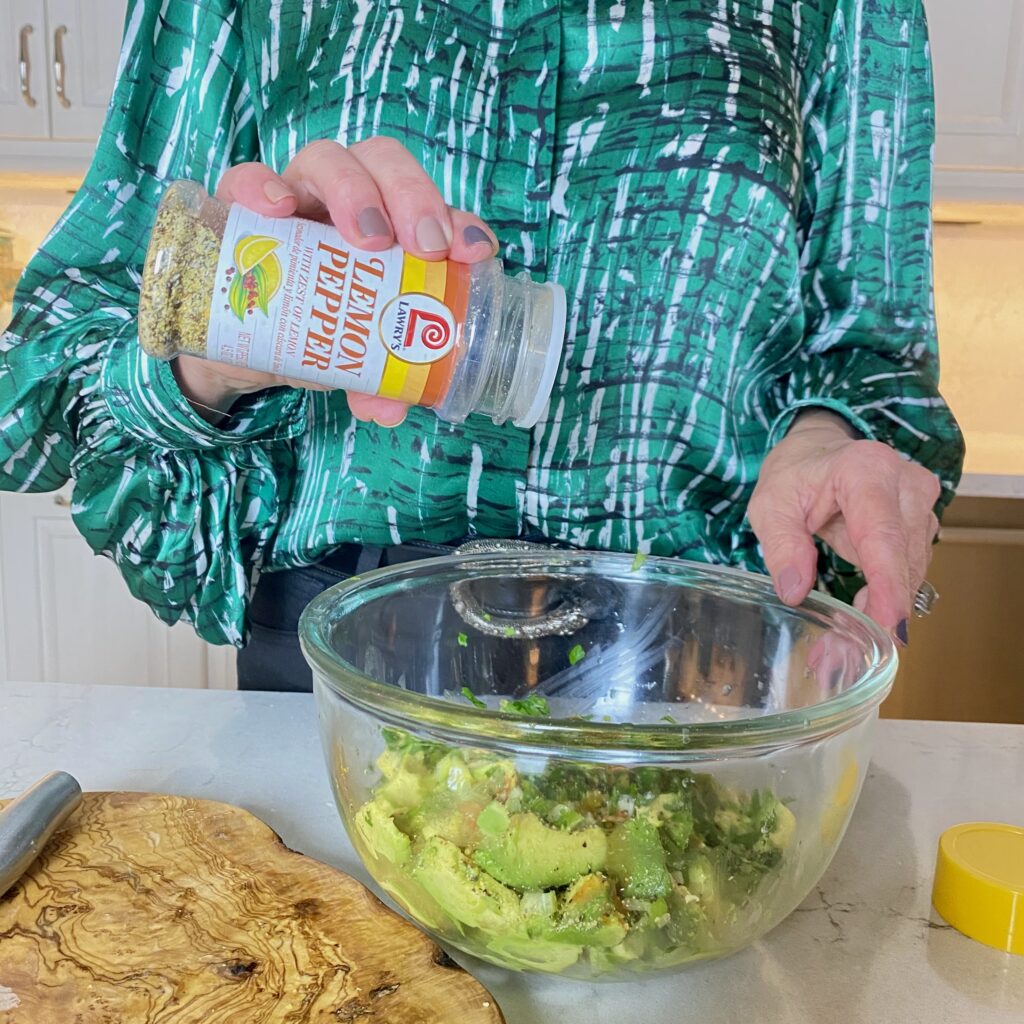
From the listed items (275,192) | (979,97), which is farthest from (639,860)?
(979,97)

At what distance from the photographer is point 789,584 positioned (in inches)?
24.4

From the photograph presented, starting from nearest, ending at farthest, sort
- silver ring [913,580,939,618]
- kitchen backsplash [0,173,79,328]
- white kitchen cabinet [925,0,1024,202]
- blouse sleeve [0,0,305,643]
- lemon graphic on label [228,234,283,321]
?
lemon graphic on label [228,234,283,321] → silver ring [913,580,939,618] → blouse sleeve [0,0,305,643] → white kitchen cabinet [925,0,1024,202] → kitchen backsplash [0,173,79,328]

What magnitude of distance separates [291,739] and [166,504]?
0.25 meters

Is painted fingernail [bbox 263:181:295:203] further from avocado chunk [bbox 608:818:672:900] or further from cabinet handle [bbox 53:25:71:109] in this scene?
cabinet handle [bbox 53:25:71:109]

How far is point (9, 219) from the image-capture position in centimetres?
249

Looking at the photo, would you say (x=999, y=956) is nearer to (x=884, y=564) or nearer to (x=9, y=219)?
(x=884, y=564)

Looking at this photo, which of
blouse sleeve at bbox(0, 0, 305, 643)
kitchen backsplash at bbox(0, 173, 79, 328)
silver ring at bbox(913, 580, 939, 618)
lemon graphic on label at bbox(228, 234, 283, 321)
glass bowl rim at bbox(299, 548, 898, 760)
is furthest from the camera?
kitchen backsplash at bbox(0, 173, 79, 328)

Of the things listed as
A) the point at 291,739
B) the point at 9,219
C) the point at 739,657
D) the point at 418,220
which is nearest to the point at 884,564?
the point at 739,657

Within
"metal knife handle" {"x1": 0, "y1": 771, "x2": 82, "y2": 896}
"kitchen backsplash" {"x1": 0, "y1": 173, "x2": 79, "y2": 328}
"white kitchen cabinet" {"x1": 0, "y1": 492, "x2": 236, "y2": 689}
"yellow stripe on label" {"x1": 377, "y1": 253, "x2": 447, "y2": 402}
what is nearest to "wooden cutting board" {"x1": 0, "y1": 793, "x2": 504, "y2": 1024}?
"metal knife handle" {"x1": 0, "y1": 771, "x2": 82, "y2": 896}

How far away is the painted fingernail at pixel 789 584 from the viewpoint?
0.62m

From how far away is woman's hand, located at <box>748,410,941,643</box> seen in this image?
0.60 m

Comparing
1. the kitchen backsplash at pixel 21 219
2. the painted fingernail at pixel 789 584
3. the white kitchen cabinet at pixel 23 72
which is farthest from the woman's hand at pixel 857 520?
the kitchen backsplash at pixel 21 219

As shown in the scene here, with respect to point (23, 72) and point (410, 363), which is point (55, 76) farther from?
point (410, 363)

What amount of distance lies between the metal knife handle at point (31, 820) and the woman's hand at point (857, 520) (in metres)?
0.43
